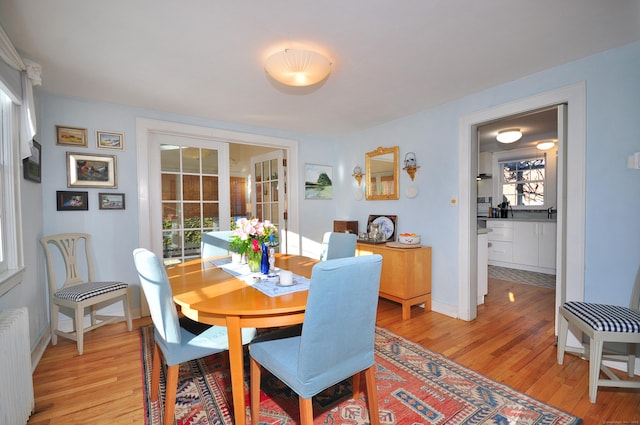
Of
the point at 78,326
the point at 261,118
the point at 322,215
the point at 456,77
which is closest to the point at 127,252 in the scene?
the point at 78,326

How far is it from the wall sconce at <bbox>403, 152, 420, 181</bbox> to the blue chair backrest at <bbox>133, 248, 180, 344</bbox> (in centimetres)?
284

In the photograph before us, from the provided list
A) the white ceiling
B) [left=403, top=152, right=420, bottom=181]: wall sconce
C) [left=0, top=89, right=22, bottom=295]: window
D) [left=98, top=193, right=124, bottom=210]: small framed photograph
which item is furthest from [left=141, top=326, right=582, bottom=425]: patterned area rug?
the white ceiling

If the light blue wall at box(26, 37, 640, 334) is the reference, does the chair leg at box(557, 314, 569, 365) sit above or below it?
below

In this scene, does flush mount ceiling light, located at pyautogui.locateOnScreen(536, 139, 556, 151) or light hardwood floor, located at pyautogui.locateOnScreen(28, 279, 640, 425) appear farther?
flush mount ceiling light, located at pyautogui.locateOnScreen(536, 139, 556, 151)

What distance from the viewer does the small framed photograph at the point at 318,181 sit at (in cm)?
427

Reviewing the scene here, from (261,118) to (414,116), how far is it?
72.2 inches

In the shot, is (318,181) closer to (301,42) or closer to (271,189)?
(271,189)

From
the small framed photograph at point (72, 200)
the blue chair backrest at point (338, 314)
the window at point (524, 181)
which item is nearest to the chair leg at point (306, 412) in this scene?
the blue chair backrest at point (338, 314)

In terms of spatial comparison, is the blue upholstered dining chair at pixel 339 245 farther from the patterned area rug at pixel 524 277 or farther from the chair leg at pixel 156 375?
the patterned area rug at pixel 524 277

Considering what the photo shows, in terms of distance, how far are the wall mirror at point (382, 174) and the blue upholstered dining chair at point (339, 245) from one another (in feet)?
4.40

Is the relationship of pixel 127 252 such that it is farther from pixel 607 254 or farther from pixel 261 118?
pixel 607 254

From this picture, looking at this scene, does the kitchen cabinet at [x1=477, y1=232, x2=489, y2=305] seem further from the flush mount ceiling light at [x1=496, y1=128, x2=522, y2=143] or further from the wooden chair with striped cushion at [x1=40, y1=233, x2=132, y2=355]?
the wooden chair with striped cushion at [x1=40, y1=233, x2=132, y2=355]

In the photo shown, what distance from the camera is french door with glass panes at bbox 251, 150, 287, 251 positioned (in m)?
4.21

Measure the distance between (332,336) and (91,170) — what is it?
298 centimetres
